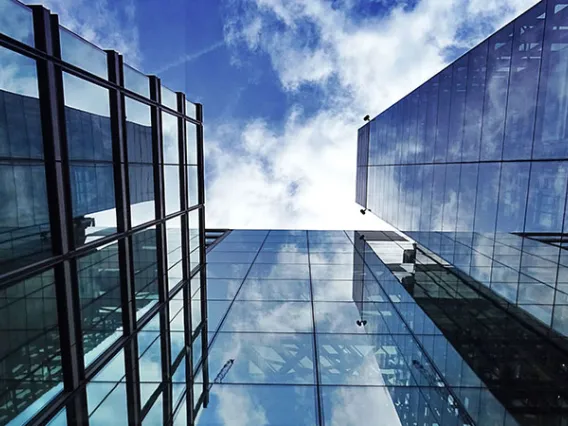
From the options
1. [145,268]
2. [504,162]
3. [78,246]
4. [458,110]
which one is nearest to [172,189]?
[145,268]

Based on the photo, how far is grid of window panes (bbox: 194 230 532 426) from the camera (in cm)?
738

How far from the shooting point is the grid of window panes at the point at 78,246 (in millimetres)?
6734

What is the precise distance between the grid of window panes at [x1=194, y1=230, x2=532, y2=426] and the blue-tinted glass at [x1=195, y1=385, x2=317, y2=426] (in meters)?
0.02

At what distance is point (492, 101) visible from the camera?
549 inches

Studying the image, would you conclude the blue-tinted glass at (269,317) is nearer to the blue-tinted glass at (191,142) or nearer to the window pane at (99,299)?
the window pane at (99,299)

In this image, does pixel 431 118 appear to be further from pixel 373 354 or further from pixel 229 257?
pixel 373 354

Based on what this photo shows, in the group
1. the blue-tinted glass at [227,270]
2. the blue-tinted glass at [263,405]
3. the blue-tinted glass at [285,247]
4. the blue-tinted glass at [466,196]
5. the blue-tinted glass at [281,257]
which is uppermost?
the blue-tinted glass at [466,196]

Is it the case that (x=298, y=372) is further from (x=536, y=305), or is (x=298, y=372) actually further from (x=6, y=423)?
(x=536, y=305)

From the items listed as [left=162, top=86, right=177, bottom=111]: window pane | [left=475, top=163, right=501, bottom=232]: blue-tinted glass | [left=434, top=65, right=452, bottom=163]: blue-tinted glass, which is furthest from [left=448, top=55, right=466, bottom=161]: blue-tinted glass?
[left=162, top=86, right=177, bottom=111]: window pane

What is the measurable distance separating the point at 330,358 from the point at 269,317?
286 centimetres

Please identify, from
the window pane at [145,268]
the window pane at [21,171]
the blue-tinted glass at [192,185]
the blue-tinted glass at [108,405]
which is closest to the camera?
the window pane at [21,171]

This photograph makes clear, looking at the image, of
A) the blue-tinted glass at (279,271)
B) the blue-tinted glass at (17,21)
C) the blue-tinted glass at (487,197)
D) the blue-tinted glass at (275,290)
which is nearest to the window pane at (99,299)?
the blue-tinted glass at (275,290)

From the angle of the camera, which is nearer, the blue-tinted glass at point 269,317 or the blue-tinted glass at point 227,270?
the blue-tinted glass at point 269,317

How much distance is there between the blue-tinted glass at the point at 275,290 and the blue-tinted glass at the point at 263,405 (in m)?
4.96
